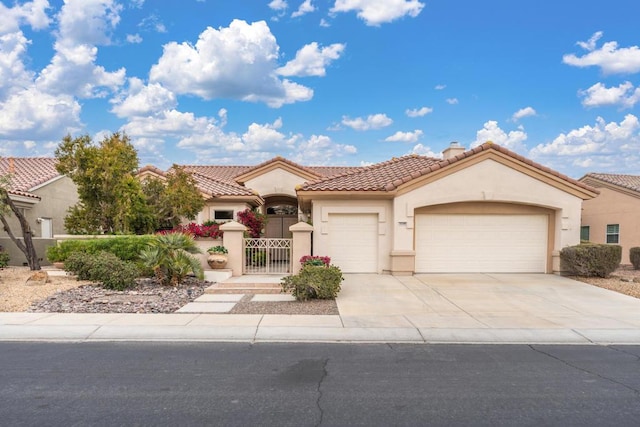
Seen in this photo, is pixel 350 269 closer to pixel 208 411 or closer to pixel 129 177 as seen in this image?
pixel 129 177

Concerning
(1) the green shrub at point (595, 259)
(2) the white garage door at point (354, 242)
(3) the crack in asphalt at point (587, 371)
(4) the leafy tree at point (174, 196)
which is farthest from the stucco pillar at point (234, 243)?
(1) the green shrub at point (595, 259)

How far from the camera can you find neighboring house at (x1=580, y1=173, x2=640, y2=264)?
20.3 m

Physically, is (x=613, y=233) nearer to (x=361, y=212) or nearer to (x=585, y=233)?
(x=585, y=233)

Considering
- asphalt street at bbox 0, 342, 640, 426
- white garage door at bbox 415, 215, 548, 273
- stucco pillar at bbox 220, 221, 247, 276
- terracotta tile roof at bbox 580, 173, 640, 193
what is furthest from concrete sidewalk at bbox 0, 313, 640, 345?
terracotta tile roof at bbox 580, 173, 640, 193

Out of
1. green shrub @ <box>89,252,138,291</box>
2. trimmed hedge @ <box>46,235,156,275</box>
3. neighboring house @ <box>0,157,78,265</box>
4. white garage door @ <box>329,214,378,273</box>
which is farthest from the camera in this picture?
neighboring house @ <box>0,157,78,265</box>

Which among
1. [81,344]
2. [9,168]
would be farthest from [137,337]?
[9,168]

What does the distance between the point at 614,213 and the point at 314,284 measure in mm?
18630

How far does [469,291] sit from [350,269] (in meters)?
4.70

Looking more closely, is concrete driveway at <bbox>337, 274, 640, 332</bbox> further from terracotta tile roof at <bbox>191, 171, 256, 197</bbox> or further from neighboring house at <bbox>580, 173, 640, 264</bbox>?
neighboring house at <bbox>580, 173, 640, 264</bbox>

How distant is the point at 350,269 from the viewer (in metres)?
15.5

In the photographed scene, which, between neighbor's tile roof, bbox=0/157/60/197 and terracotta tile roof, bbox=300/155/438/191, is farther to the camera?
neighbor's tile roof, bbox=0/157/60/197

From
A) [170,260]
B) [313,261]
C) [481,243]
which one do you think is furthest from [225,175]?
[481,243]

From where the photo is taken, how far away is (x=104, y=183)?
15109 millimetres

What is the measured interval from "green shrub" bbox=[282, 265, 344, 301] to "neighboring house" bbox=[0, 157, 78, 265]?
13898mm
